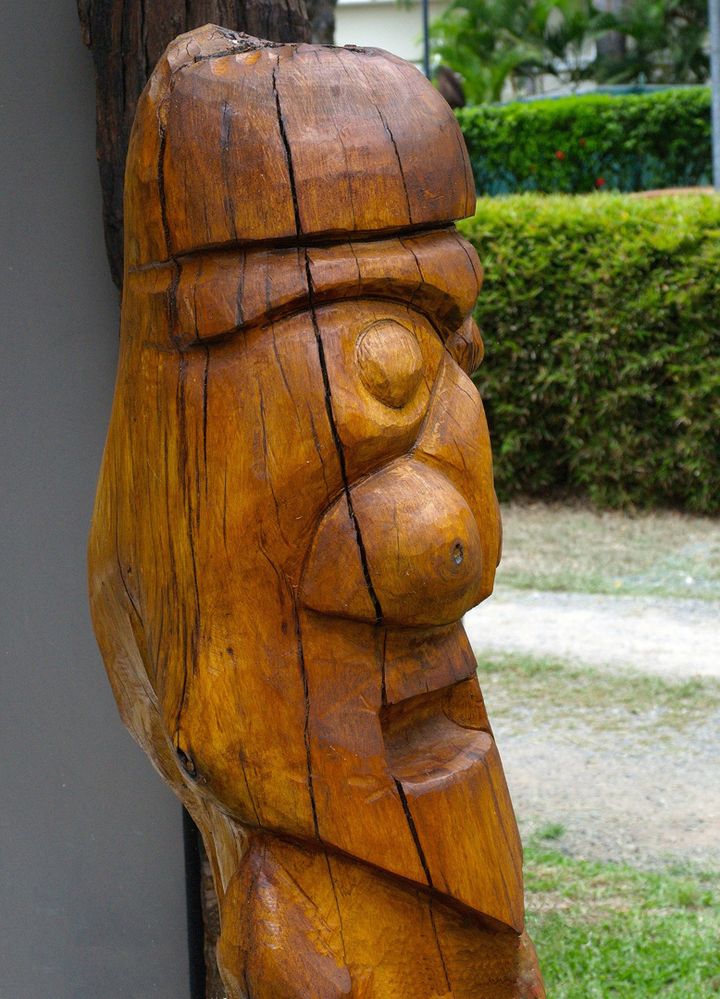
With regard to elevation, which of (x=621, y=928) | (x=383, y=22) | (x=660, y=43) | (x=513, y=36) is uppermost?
(x=383, y=22)

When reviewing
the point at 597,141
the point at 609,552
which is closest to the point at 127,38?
the point at 609,552

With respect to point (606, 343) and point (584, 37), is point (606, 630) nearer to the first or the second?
point (606, 343)

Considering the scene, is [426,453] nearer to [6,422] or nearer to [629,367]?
[6,422]

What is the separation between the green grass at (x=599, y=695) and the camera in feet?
16.4

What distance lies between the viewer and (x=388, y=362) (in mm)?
1296

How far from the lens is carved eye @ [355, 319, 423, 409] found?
1292 mm

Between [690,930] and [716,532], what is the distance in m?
4.30

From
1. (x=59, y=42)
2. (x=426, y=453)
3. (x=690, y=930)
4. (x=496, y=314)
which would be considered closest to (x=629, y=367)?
(x=496, y=314)

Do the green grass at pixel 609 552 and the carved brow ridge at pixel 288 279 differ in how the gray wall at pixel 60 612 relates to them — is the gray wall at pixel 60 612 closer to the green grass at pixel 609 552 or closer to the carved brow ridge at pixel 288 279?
the carved brow ridge at pixel 288 279

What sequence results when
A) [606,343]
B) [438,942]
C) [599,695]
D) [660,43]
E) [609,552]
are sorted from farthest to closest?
1. [660,43]
2. [606,343]
3. [609,552]
4. [599,695]
5. [438,942]

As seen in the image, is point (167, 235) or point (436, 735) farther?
point (436, 735)

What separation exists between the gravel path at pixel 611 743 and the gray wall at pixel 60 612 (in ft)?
6.61

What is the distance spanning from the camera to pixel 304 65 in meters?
1.31

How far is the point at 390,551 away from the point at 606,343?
260 inches
